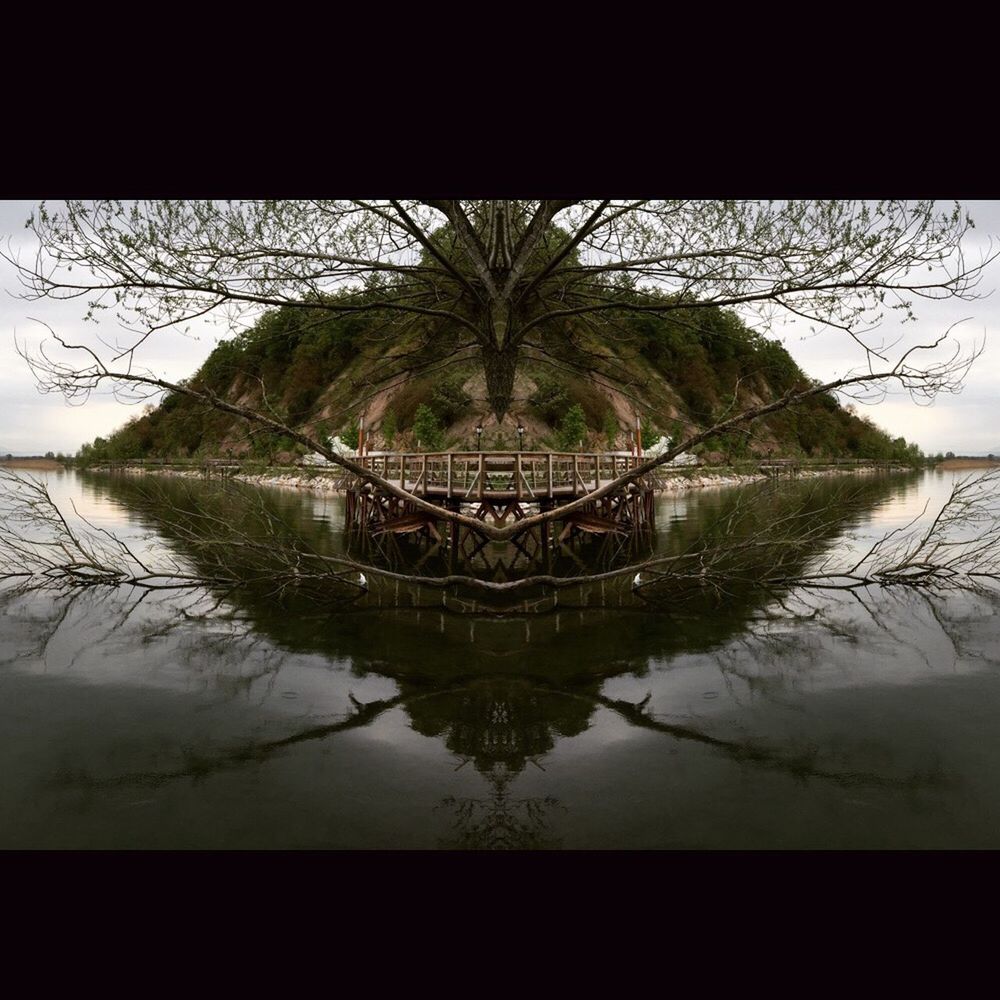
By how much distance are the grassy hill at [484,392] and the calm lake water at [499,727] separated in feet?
11.0

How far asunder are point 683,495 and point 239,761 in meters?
42.1

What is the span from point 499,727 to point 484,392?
38443 mm

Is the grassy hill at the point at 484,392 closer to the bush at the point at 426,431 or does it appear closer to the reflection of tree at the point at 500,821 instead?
the bush at the point at 426,431

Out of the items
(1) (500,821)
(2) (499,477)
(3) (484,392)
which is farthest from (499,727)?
(3) (484,392)

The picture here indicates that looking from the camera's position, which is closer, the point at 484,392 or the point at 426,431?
the point at 426,431

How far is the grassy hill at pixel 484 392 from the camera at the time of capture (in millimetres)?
12812

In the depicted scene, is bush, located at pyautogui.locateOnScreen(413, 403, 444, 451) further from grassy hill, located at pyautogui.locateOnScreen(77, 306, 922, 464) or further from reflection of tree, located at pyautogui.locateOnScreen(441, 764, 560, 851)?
reflection of tree, located at pyautogui.locateOnScreen(441, 764, 560, 851)

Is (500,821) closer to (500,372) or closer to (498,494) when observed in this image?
(500,372)

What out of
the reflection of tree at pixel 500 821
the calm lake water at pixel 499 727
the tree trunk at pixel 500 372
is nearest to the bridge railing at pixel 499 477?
the tree trunk at pixel 500 372

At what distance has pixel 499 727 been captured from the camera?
8.06 metres

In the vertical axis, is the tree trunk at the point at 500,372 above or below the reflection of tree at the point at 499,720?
above

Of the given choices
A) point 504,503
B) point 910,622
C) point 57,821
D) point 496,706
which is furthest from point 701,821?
point 504,503

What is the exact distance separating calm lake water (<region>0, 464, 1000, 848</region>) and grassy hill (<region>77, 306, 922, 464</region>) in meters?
3.34

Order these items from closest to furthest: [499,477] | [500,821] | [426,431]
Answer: [500,821] → [499,477] → [426,431]
